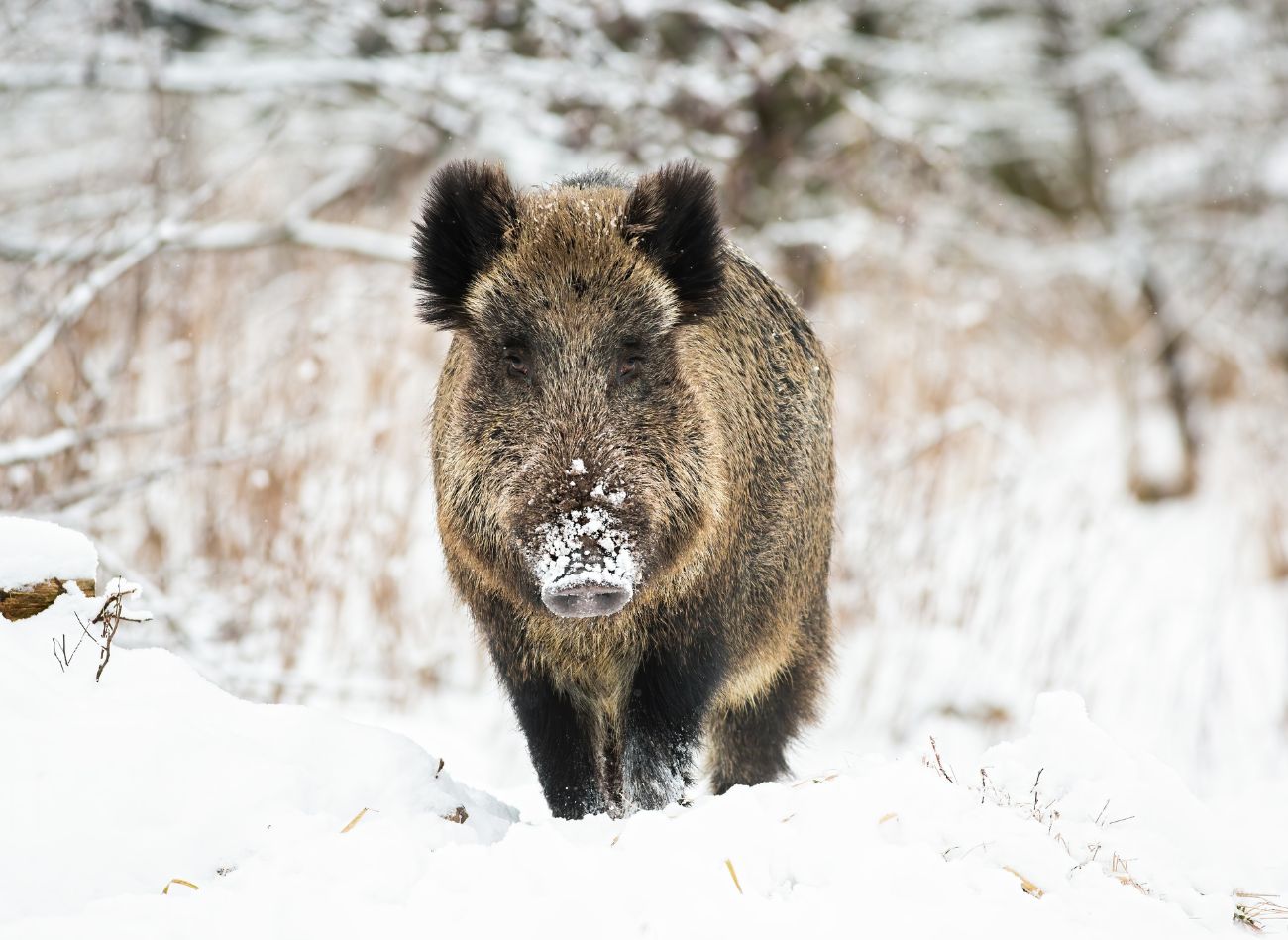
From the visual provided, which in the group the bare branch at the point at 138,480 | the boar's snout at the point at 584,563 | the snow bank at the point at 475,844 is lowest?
the bare branch at the point at 138,480

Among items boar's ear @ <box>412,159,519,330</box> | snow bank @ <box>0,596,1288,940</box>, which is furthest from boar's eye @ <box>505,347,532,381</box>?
snow bank @ <box>0,596,1288,940</box>

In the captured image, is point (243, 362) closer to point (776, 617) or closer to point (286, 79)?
point (286, 79)

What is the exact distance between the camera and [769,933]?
211 centimetres

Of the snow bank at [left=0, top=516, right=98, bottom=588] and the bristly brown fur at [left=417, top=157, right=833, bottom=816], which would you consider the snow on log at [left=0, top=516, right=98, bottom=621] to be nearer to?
the snow bank at [left=0, top=516, right=98, bottom=588]

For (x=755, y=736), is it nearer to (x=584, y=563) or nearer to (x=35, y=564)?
(x=584, y=563)

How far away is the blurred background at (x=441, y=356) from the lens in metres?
5.90

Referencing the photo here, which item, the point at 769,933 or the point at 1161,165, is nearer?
the point at 769,933

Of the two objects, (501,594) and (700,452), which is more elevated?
(700,452)

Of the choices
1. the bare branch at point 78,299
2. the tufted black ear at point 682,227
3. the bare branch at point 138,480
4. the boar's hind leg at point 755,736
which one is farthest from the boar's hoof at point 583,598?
the bare branch at point 138,480

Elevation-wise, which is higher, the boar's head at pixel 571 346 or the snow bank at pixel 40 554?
the boar's head at pixel 571 346

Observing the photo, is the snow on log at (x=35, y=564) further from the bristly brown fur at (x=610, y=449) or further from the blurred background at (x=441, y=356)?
the blurred background at (x=441, y=356)

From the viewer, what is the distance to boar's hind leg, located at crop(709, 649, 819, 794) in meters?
4.13

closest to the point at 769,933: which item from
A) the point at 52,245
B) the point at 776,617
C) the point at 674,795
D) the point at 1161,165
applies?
the point at 674,795

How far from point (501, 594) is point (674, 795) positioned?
0.82 m
